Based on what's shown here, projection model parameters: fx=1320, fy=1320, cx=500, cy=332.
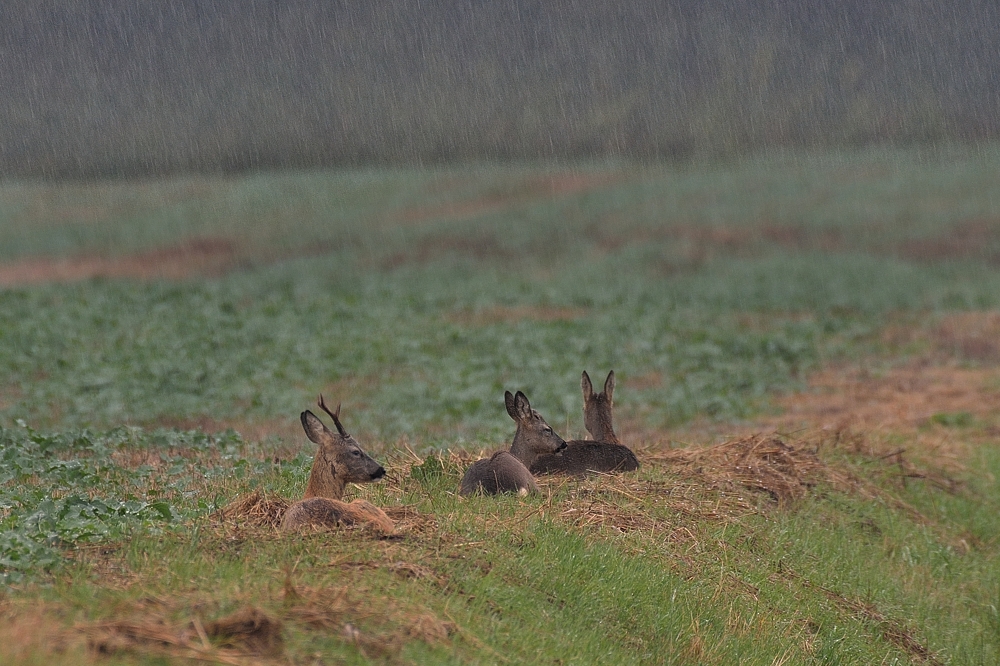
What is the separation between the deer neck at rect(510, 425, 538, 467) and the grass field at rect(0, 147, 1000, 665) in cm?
48

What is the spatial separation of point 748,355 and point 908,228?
24180mm

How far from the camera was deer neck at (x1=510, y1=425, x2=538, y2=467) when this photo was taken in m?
9.80

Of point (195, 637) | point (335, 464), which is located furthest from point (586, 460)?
point (195, 637)

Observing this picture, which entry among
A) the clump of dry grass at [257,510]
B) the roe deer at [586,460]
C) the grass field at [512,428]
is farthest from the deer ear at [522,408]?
the clump of dry grass at [257,510]

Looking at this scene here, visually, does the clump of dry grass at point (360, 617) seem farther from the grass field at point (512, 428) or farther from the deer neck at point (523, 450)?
the deer neck at point (523, 450)

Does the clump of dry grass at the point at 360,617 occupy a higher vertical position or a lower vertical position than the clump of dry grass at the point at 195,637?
lower

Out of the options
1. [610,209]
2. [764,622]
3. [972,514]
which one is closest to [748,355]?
[972,514]

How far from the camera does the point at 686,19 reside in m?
144

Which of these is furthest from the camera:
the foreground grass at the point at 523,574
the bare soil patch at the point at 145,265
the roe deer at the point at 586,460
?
the bare soil patch at the point at 145,265

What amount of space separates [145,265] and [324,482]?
124ft

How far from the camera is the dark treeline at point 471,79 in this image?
8688 cm

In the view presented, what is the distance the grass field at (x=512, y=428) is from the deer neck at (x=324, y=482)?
1.15 ft

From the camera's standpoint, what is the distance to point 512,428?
15547 millimetres

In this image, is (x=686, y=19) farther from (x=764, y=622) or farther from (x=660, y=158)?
(x=764, y=622)
